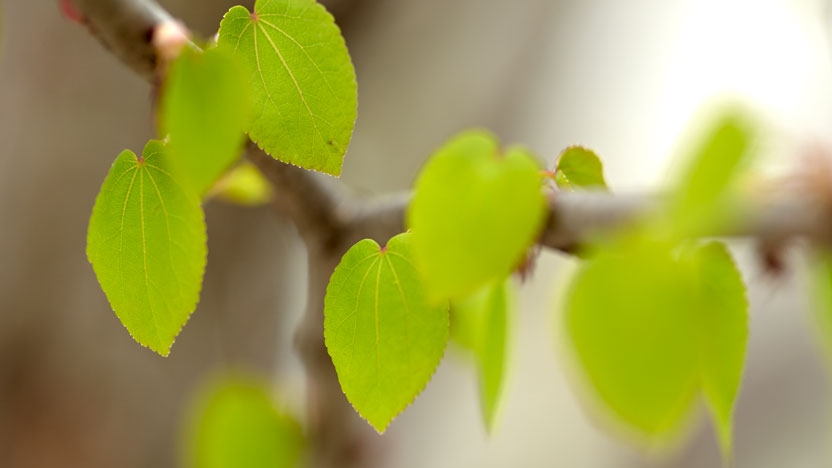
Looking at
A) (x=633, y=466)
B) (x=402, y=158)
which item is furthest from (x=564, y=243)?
(x=402, y=158)

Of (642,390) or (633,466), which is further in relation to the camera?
(633,466)

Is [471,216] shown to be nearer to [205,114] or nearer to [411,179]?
[205,114]

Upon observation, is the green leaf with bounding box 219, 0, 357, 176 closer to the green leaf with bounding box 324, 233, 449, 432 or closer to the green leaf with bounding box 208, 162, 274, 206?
the green leaf with bounding box 324, 233, 449, 432

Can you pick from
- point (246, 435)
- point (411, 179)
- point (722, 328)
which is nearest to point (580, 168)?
point (722, 328)

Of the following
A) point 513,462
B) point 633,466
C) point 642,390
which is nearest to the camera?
point 642,390

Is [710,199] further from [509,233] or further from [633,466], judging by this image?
[633,466]

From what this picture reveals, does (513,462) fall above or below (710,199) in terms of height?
below

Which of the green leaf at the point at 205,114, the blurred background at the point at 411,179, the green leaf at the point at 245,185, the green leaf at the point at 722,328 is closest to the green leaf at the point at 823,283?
the green leaf at the point at 722,328
